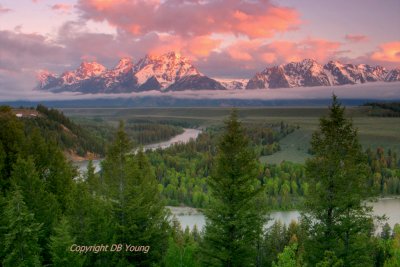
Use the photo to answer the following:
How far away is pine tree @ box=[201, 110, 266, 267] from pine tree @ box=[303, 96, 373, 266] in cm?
388

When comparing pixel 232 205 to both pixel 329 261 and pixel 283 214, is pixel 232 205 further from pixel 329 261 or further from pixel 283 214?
pixel 283 214

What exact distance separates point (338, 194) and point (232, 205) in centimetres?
698

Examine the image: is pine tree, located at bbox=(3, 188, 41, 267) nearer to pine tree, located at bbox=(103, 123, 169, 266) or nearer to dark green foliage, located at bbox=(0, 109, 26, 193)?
pine tree, located at bbox=(103, 123, 169, 266)

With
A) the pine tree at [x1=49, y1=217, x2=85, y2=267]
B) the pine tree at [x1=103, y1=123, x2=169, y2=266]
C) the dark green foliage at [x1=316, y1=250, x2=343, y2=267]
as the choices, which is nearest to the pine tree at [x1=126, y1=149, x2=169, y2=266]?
the pine tree at [x1=103, y1=123, x2=169, y2=266]

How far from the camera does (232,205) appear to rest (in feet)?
97.0

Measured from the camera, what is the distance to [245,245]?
29.6 metres

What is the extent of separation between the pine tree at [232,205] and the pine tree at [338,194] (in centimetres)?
388

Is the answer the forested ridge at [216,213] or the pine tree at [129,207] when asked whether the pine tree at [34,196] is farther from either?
the pine tree at [129,207]

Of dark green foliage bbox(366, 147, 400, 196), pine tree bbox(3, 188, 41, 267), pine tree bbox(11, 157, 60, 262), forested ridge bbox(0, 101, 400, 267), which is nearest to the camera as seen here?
pine tree bbox(3, 188, 41, 267)

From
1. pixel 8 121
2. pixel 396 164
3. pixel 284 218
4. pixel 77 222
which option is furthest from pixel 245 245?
pixel 396 164

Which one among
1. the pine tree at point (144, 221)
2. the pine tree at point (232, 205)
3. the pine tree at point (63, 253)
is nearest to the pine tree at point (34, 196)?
the pine tree at point (63, 253)

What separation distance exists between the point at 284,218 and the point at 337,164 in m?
79.9

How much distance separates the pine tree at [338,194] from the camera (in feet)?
92.8

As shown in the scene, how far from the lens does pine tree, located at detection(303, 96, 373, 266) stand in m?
28.3
